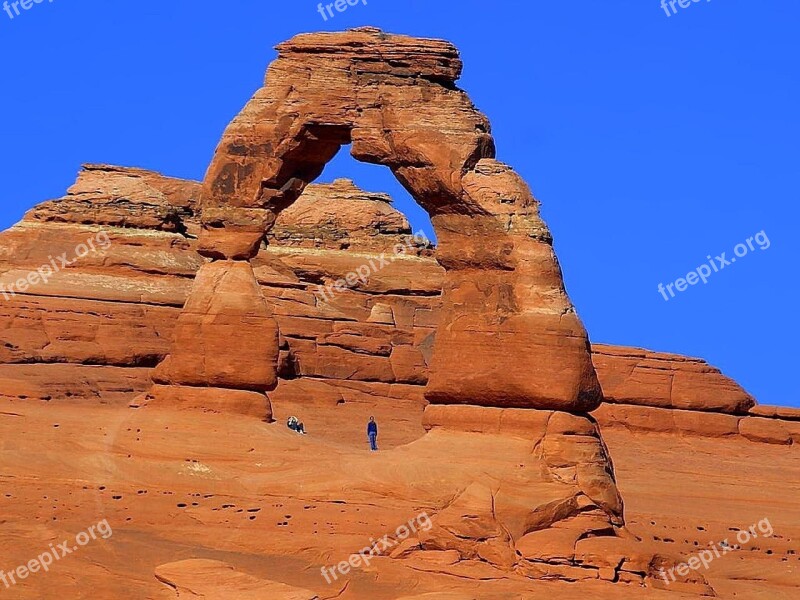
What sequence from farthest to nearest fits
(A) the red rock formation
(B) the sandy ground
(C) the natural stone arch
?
(A) the red rock formation < (C) the natural stone arch < (B) the sandy ground

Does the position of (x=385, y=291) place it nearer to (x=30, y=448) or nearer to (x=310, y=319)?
(x=310, y=319)

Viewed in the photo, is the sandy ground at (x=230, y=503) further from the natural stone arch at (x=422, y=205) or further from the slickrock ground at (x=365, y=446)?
the natural stone arch at (x=422, y=205)

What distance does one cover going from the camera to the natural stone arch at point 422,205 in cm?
2939

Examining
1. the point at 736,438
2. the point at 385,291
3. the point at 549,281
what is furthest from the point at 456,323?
the point at 385,291

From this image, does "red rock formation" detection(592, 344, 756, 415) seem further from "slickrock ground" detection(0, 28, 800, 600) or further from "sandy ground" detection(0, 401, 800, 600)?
"sandy ground" detection(0, 401, 800, 600)

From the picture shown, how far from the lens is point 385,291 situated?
59500 mm

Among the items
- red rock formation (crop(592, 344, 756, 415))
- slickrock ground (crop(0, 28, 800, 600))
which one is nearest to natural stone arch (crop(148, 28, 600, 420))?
slickrock ground (crop(0, 28, 800, 600))

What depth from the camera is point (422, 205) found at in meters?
30.8

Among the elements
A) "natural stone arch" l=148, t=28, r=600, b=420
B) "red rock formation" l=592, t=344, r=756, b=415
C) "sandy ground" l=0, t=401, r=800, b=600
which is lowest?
"sandy ground" l=0, t=401, r=800, b=600

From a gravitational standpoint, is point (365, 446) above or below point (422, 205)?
below

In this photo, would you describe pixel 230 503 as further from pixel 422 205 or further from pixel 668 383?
pixel 668 383

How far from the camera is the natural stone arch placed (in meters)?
29.4

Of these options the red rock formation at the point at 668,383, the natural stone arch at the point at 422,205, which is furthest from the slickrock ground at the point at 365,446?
A: the red rock formation at the point at 668,383

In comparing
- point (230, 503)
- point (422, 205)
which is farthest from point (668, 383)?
point (230, 503)
